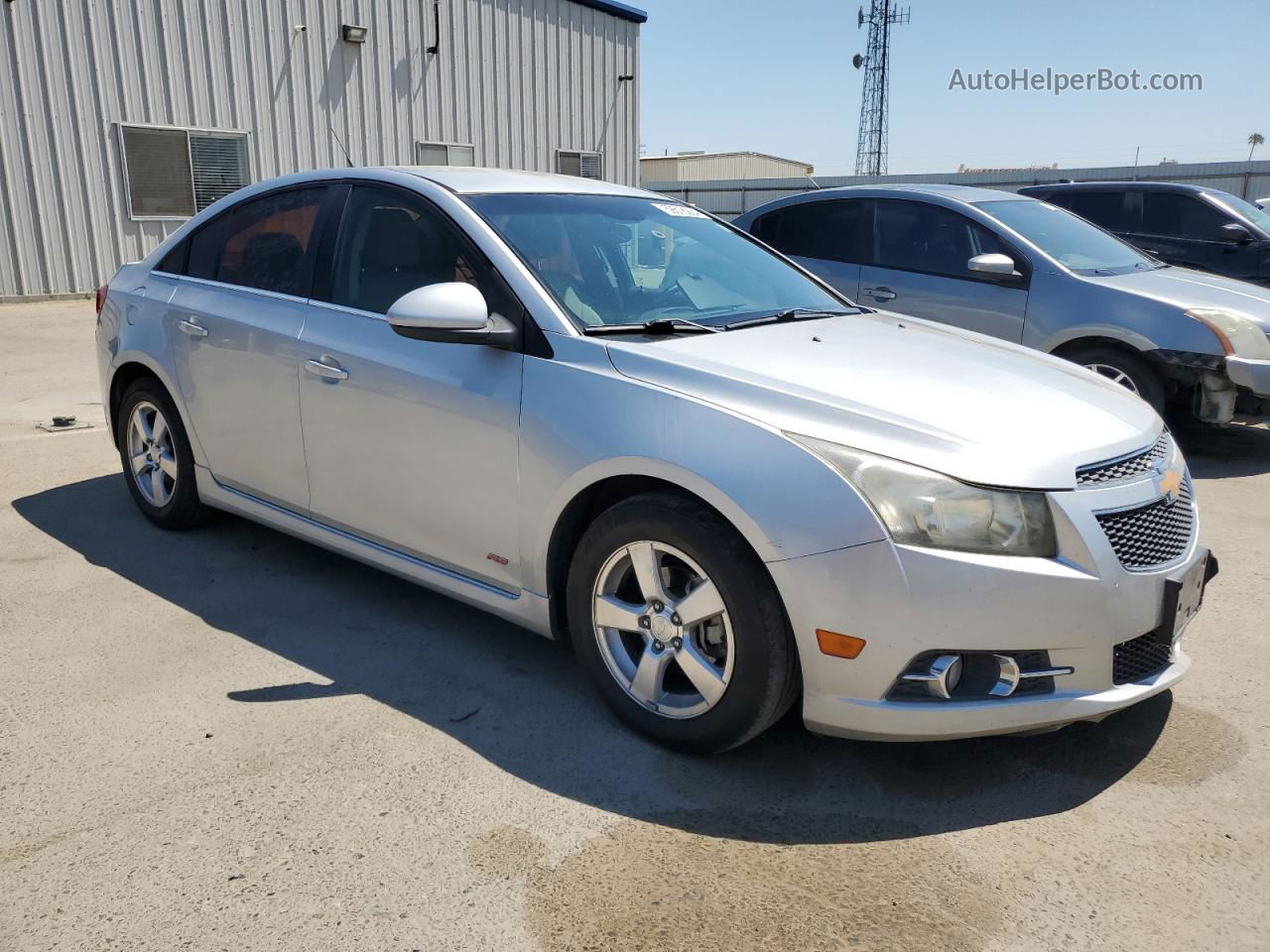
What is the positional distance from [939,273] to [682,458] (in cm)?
496

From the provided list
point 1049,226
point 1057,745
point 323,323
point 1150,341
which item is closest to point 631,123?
point 1049,226

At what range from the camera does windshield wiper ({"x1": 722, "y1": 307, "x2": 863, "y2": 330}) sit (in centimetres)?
357

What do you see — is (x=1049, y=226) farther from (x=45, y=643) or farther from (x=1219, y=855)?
(x=45, y=643)

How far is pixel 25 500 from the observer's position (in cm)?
549

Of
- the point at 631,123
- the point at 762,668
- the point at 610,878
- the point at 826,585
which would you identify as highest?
the point at 631,123

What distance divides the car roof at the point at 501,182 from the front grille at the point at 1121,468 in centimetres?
221

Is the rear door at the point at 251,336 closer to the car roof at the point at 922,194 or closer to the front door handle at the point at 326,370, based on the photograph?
the front door handle at the point at 326,370

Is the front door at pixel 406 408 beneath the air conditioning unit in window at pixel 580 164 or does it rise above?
beneath

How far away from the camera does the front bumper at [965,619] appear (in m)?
2.58

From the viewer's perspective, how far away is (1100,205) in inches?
372

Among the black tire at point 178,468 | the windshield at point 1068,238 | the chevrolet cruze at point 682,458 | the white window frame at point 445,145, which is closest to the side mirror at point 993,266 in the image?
the windshield at point 1068,238

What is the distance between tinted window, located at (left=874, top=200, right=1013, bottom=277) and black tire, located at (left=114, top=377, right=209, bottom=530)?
16.1ft

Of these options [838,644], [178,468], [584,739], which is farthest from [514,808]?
[178,468]

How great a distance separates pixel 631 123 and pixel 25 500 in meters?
16.5
